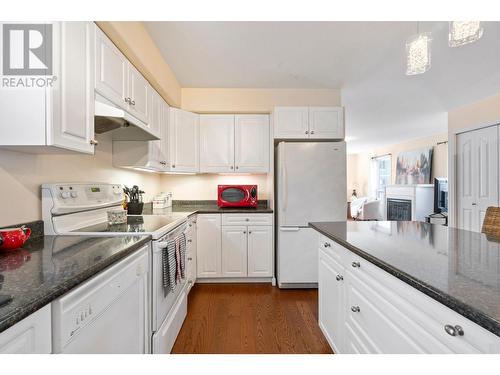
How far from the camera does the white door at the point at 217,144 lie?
318cm

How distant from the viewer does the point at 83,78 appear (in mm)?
1287

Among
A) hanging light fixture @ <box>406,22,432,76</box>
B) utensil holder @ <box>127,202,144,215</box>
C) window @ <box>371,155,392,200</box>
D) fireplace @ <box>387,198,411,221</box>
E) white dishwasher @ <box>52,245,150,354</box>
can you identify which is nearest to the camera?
white dishwasher @ <box>52,245,150,354</box>

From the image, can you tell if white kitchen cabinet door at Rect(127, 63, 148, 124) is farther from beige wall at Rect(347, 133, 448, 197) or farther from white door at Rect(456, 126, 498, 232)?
beige wall at Rect(347, 133, 448, 197)

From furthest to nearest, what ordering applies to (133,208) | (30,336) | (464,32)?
(133,208) < (464,32) < (30,336)

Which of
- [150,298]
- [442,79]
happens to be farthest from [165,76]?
[442,79]

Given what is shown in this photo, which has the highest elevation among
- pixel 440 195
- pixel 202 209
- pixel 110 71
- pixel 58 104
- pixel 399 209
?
pixel 110 71

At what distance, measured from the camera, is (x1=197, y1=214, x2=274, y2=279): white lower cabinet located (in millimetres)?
2955

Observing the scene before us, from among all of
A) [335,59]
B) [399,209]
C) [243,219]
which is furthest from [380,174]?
[243,219]

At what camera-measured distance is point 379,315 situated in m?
1.02

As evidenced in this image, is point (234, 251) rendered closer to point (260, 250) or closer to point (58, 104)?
point (260, 250)

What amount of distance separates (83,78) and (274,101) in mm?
2324

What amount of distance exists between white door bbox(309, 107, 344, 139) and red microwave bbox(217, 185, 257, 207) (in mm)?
1019

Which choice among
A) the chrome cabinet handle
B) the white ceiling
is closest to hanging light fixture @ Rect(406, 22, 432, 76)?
the white ceiling

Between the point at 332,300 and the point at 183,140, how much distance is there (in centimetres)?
239
